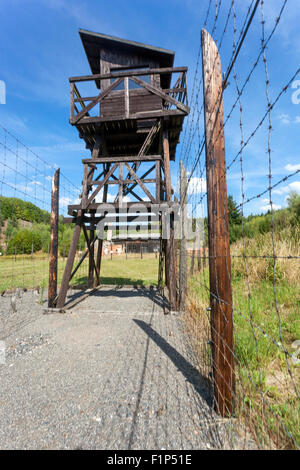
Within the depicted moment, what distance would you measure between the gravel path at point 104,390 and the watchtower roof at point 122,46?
8038 millimetres

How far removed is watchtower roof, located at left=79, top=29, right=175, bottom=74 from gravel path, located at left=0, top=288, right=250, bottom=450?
8.04m

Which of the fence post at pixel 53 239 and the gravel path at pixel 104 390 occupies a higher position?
the fence post at pixel 53 239

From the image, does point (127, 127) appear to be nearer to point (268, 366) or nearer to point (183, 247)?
point (183, 247)

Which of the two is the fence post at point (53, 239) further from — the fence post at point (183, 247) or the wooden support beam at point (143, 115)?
the fence post at point (183, 247)

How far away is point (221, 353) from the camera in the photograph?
2068mm

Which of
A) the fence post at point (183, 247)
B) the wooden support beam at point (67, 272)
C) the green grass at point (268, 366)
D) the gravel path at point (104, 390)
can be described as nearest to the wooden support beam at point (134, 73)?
the fence post at point (183, 247)

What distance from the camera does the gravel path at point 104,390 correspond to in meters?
1.93

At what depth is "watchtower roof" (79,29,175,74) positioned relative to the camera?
7.10 m

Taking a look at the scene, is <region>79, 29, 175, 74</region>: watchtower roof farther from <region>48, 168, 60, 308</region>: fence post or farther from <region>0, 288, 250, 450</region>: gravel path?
<region>0, 288, 250, 450</region>: gravel path

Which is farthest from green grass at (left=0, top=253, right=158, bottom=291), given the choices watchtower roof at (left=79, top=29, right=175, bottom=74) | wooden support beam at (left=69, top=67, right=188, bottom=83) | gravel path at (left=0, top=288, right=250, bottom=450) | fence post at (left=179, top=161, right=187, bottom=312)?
watchtower roof at (left=79, top=29, right=175, bottom=74)

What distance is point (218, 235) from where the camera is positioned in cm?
215
